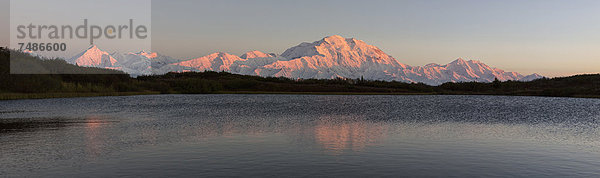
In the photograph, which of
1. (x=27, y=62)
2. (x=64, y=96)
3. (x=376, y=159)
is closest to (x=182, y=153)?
(x=376, y=159)

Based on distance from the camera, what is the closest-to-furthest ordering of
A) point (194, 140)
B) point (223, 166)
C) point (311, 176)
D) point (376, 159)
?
point (311, 176) → point (223, 166) → point (376, 159) → point (194, 140)

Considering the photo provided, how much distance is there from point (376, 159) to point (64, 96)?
145640 mm

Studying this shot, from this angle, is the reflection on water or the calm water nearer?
the calm water

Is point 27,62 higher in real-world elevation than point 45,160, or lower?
higher

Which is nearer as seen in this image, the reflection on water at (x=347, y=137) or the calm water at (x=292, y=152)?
the calm water at (x=292, y=152)

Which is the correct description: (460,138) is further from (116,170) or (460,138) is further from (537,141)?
(116,170)

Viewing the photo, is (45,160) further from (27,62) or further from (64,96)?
(27,62)

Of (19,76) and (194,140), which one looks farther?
(19,76)

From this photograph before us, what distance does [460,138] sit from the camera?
134ft

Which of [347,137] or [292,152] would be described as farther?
[347,137]

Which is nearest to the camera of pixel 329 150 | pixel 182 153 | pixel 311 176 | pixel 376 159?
pixel 311 176

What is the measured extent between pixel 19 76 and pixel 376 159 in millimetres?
147422

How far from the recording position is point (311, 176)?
23391 millimetres

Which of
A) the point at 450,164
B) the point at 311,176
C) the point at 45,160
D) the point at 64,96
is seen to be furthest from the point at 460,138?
the point at 64,96
